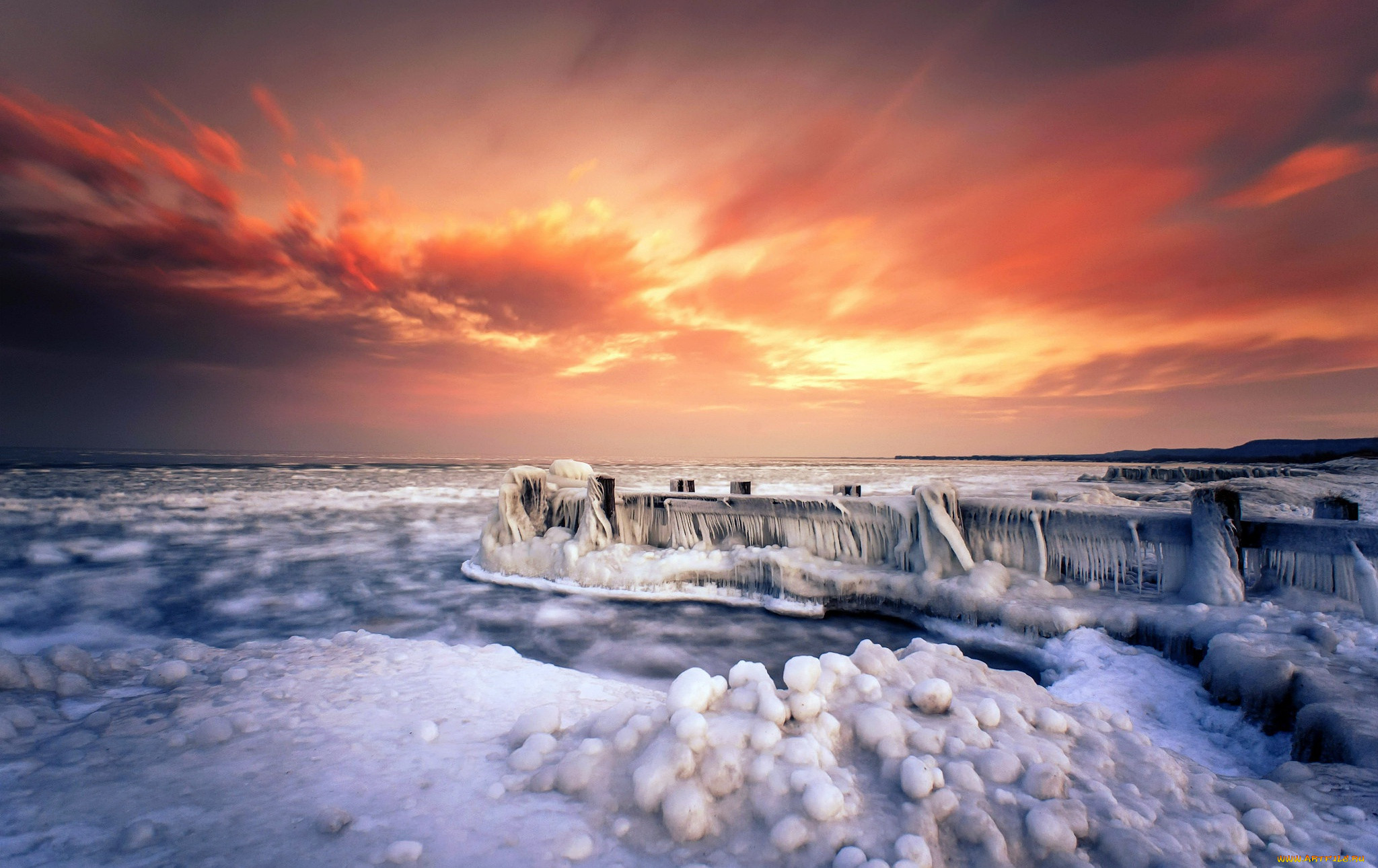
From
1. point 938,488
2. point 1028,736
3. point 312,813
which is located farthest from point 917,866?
point 938,488

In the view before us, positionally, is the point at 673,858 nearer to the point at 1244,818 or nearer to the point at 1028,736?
the point at 1028,736

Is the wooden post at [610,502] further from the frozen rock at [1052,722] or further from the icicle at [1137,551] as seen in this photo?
the frozen rock at [1052,722]

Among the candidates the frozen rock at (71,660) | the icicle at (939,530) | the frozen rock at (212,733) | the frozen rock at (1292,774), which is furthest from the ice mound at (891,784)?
the icicle at (939,530)

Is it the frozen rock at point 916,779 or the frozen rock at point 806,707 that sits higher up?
the frozen rock at point 806,707

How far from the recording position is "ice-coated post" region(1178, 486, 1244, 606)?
18.0ft

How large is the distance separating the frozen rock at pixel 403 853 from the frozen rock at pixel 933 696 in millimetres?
2305

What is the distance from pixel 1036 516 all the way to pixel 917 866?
6280 millimetres

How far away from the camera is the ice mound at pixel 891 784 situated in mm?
1901

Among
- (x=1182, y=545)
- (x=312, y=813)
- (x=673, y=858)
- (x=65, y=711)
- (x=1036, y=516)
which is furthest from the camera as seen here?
(x=1036, y=516)

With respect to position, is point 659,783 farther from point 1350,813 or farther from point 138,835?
point 1350,813

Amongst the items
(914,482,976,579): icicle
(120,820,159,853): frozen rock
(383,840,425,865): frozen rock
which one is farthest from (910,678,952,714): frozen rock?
(914,482,976,579): icicle

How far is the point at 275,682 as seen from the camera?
3352 mm

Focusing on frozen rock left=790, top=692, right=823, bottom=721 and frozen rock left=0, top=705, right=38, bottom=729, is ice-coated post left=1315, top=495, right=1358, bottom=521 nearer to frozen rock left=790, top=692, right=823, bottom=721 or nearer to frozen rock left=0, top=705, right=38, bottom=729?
frozen rock left=790, top=692, right=823, bottom=721

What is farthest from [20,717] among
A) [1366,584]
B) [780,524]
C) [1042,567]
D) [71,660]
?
[1366,584]
